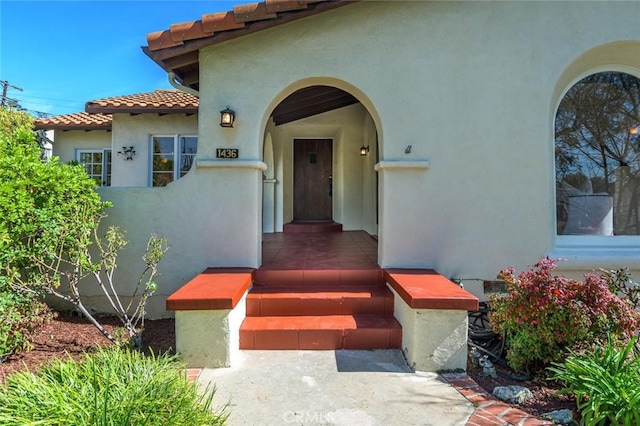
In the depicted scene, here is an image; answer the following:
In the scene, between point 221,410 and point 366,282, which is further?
point 366,282

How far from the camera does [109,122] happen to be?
949 centimetres

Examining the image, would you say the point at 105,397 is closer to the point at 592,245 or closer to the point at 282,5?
the point at 282,5

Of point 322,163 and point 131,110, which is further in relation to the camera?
point 322,163

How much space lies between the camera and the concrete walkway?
2602 mm

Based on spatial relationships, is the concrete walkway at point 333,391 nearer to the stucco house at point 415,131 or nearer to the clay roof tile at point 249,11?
the stucco house at point 415,131

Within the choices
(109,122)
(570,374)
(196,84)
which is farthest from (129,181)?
(570,374)

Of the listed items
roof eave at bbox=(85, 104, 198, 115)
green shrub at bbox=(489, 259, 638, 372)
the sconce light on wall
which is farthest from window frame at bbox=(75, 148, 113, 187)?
green shrub at bbox=(489, 259, 638, 372)

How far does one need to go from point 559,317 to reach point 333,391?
2.30 meters

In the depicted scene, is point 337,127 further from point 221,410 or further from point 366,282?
point 221,410

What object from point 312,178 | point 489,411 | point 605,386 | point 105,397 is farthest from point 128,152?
point 605,386

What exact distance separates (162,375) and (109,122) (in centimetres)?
927

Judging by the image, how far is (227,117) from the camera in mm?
4668

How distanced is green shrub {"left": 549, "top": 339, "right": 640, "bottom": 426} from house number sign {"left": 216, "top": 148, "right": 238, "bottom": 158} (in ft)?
14.7

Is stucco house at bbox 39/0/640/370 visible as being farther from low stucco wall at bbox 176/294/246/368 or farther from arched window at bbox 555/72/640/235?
low stucco wall at bbox 176/294/246/368
